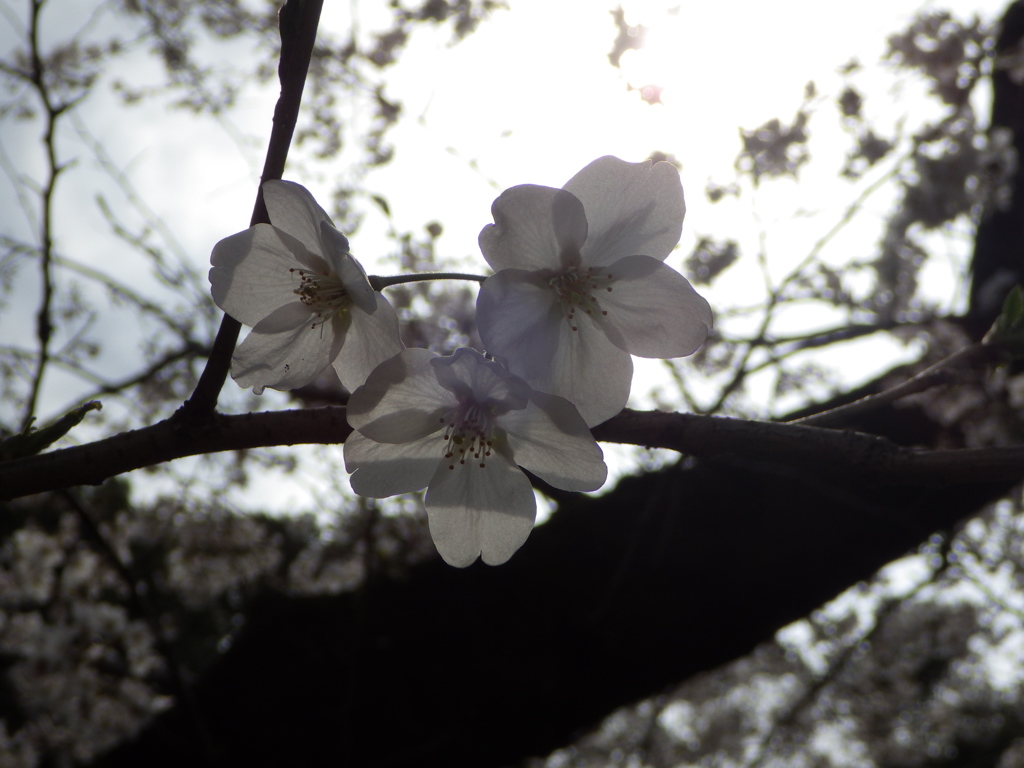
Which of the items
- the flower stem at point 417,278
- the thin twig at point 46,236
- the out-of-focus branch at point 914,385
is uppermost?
the thin twig at point 46,236

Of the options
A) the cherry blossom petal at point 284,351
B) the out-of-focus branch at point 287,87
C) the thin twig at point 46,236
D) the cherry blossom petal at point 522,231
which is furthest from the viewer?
the thin twig at point 46,236

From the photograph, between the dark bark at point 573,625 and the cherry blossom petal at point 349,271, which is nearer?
the cherry blossom petal at point 349,271

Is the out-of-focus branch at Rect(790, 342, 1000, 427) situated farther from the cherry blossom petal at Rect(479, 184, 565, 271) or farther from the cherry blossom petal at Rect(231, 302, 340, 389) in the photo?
the cherry blossom petal at Rect(231, 302, 340, 389)

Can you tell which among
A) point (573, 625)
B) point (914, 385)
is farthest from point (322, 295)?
point (573, 625)

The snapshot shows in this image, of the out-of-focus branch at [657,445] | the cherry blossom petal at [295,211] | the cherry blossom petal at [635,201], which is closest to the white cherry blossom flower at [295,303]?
the cherry blossom petal at [295,211]

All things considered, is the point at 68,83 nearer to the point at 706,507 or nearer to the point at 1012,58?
the point at 706,507

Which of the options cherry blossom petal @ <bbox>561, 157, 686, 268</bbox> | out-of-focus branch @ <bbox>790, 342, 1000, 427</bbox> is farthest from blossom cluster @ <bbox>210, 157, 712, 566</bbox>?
out-of-focus branch @ <bbox>790, 342, 1000, 427</bbox>

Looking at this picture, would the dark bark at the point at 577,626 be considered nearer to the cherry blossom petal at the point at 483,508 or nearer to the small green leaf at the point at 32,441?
the cherry blossom petal at the point at 483,508
